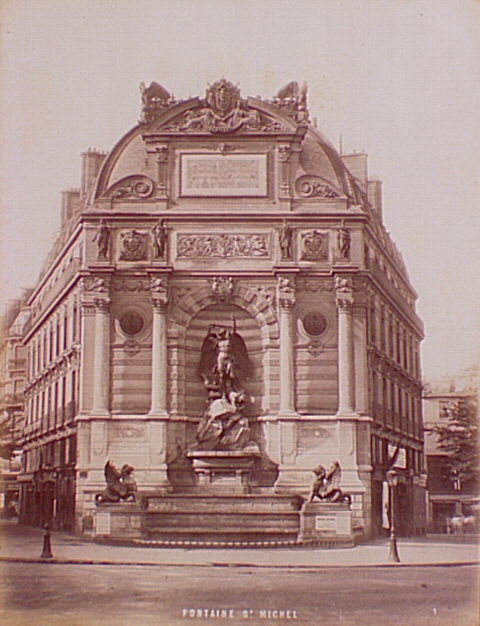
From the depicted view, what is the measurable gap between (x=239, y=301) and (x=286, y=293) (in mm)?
1239

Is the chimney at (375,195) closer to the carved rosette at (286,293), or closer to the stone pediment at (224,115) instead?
the stone pediment at (224,115)

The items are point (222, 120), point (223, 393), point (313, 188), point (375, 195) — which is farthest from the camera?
point (313, 188)

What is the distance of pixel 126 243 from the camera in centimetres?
2734

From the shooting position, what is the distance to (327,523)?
24.6 metres

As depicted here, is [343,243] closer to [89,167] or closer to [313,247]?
[313,247]

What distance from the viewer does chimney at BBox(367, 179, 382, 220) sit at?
77.5 ft

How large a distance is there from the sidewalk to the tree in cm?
132

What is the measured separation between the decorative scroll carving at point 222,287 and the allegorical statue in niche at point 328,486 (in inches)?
205

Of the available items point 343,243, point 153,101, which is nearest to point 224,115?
point 153,101

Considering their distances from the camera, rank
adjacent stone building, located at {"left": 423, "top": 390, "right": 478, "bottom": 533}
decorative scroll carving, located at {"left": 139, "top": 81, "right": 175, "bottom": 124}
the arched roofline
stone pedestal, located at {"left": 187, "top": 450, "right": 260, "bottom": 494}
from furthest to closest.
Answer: stone pedestal, located at {"left": 187, "top": 450, "right": 260, "bottom": 494}
the arched roofline
adjacent stone building, located at {"left": 423, "top": 390, "right": 478, "bottom": 533}
decorative scroll carving, located at {"left": 139, "top": 81, "right": 175, "bottom": 124}

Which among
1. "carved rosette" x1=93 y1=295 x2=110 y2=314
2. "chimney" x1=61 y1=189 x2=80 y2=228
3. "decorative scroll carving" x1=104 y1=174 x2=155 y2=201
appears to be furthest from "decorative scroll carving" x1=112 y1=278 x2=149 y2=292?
"chimney" x1=61 y1=189 x2=80 y2=228

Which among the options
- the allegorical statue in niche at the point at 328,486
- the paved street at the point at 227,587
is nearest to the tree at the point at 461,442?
the paved street at the point at 227,587

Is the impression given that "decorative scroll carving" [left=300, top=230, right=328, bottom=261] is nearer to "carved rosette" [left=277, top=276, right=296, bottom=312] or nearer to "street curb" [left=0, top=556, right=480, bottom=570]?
"carved rosette" [left=277, top=276, right=296, bottom=312]

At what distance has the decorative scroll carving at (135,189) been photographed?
90.9 feet
